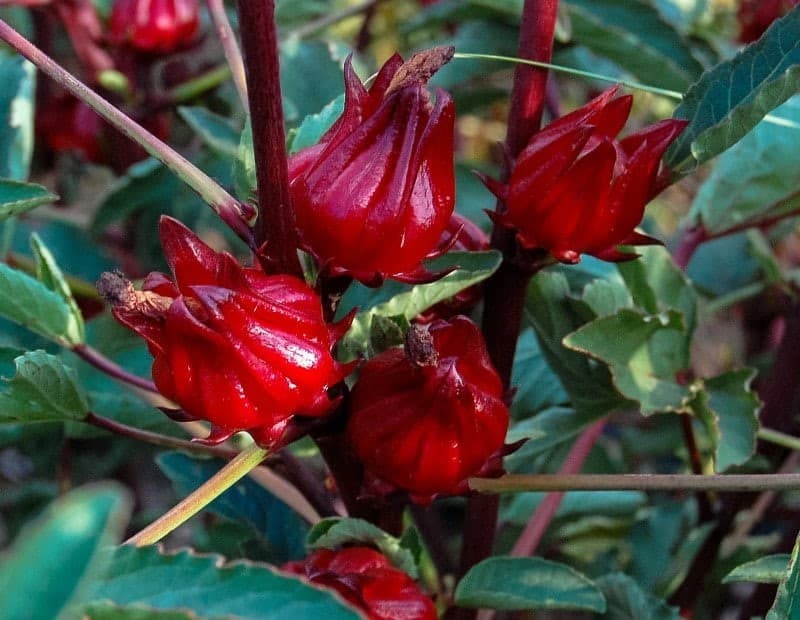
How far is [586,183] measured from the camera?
17.6 inches

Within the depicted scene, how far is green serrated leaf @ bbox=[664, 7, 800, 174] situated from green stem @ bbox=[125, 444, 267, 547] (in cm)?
25

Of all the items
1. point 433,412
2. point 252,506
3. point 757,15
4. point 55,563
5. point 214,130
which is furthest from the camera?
point 757,15

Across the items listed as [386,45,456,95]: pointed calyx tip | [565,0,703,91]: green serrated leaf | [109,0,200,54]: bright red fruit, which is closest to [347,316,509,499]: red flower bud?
[386,45,456,95]: pointed calyx tip

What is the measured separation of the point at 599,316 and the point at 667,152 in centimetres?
13

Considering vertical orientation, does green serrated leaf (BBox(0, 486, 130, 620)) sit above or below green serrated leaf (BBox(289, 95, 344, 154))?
below

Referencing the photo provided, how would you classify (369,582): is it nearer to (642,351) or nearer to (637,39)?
(642,351)

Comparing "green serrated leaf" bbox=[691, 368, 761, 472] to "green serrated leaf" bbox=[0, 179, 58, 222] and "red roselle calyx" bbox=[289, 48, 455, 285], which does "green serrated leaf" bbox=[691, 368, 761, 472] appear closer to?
"red roselle calyx" bbox=[289, 48, 455, 285]

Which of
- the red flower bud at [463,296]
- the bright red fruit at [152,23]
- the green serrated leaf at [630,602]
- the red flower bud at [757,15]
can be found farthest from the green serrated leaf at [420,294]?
the red flower bud at [757,15]

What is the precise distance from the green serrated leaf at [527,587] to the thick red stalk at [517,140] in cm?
10

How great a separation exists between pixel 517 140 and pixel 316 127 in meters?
0.12

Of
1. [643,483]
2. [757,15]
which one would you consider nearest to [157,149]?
[643,483]

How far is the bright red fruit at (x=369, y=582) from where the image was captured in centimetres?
47

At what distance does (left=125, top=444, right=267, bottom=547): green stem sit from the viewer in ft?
1.36

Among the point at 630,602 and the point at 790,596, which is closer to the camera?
the point at 790,596
